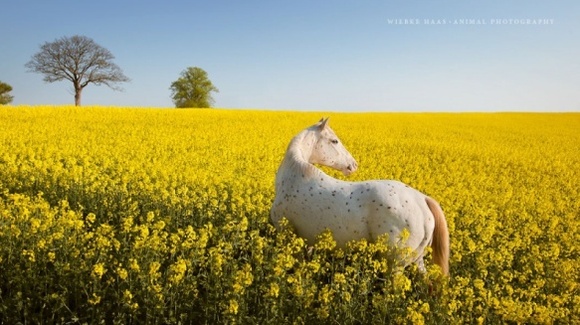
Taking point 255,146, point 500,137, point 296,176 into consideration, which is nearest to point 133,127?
point 255,146

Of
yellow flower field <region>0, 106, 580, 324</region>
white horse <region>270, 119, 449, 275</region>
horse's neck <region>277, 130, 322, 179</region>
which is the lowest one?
yellow flower field <region>0, 106, 580, 324</region>

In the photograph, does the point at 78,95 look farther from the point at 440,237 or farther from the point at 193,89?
the point at 440,237

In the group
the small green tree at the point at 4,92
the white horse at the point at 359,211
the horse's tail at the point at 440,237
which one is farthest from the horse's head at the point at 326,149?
the small green tree at the point at 4,92

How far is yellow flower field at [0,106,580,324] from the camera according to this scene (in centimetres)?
457

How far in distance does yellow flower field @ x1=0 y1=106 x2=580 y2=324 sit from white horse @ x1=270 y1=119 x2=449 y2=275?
0.22 metres

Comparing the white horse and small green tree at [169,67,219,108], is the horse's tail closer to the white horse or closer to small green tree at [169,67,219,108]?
the white horse

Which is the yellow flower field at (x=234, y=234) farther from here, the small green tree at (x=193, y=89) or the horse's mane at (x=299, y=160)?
the small green tree at (x=193, y=89)

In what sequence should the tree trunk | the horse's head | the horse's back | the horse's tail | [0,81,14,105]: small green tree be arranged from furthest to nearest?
1. [0,81,14,105]: small green tree
2. the tree trunk
3. the horse's head
4. the horse's tail
5. the horse's back

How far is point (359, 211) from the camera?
5473 mm

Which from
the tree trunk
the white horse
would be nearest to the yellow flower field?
the white horse

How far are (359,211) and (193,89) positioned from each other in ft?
213

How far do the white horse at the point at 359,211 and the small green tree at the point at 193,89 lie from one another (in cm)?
6178

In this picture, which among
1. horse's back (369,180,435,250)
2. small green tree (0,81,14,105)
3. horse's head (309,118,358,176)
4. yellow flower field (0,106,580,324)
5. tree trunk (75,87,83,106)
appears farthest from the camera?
small green tree (0,81,14,105)

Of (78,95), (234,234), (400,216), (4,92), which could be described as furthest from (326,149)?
(4,92)
